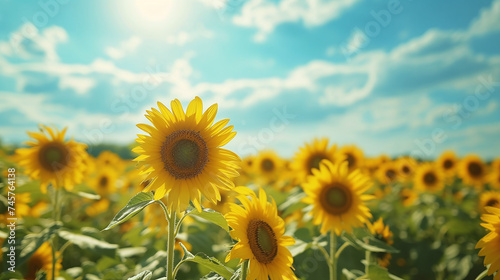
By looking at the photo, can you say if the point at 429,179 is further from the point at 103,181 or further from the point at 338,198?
the point at 103,181

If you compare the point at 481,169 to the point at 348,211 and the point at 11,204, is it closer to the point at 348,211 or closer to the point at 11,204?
the point at 348,211

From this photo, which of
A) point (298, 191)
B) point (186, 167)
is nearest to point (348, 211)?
point (298, 191)

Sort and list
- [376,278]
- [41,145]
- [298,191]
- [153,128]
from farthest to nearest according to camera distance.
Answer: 1. [298,191]
2. [41,145]
3. [376,278]
4. [153,128]

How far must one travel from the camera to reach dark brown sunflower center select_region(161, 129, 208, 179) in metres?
2.55

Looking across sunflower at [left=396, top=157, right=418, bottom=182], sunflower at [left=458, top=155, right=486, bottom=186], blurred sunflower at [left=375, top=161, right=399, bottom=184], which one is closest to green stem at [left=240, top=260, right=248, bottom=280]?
blurred sunflower at [left=375, top=161, right=399, bottom=184]

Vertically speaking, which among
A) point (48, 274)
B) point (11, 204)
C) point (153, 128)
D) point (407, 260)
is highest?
point (153, 128)

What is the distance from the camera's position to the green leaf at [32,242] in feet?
10.2

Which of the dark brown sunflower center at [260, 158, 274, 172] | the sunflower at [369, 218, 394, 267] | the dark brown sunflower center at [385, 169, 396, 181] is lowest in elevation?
the sunflower at [369, 218, 394, 267]

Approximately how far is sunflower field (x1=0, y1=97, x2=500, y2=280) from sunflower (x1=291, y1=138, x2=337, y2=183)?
0.02m

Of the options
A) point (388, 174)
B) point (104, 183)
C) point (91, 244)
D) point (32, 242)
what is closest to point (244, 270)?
point (91, 244)

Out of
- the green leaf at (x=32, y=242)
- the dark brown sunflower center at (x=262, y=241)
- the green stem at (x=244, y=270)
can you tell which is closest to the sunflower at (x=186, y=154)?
the dark brown sunflower center at (x=262, y=241)

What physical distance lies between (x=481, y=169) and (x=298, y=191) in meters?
7.78

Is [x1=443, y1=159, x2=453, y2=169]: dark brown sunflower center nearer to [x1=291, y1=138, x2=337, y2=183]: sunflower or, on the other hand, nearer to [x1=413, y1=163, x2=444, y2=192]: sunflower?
[x1=413, y1=163, x2=444, y2=192]: sunflower

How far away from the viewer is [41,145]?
14.4ft
